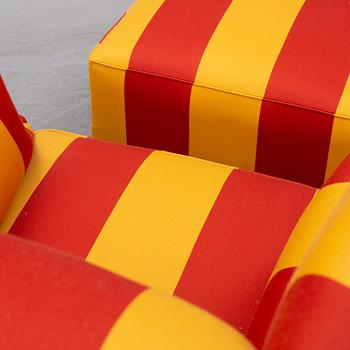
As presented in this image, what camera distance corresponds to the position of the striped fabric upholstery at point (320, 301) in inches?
21.6

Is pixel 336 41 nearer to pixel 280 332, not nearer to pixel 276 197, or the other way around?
pixel 276 197

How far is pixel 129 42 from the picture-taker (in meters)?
1.40

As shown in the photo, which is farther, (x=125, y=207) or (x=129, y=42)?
(x=129, y=42)

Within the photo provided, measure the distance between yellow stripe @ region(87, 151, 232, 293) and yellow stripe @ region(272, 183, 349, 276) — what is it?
0.66 ft

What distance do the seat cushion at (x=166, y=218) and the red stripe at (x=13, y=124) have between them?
0.06 metres

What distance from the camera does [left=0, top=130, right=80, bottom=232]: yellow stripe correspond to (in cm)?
110

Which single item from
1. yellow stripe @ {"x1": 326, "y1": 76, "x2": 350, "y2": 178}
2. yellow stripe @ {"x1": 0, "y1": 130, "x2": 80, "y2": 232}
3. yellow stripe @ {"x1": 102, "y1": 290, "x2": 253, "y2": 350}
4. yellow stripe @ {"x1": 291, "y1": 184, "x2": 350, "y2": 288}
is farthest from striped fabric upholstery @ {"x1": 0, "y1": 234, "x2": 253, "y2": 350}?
yellow stripe @ {"x1": 326, "y1": 76, "x2": 350, "y2": 178}

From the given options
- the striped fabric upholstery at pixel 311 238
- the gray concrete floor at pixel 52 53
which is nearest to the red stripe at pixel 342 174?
the striped fabric upholstery at pixel 311 238

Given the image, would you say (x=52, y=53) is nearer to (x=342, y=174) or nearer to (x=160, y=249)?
(x=160, y=249)

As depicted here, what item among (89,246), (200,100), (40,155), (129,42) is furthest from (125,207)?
(129,42)

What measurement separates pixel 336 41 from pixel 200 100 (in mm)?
318

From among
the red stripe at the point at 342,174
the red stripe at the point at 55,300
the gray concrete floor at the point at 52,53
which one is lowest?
the gray concrete floor at the point at 52,53

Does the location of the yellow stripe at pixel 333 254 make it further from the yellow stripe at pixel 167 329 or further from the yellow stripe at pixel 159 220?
the yellow stripe at pixel 159 220

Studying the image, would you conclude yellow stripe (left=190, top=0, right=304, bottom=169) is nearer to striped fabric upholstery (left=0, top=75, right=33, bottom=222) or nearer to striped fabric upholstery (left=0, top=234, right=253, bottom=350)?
striped fabric upholstery (left=0, top=75, right=33, bottom=222)
